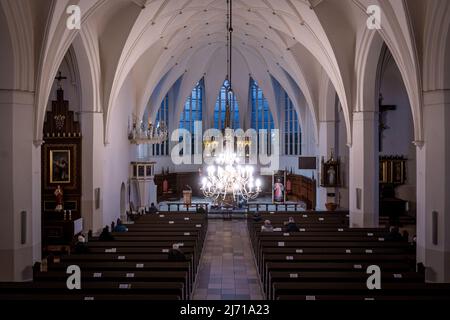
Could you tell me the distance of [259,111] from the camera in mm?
35469

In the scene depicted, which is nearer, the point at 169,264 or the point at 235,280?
the point at 169,264

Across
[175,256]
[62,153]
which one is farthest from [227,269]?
[62,153]

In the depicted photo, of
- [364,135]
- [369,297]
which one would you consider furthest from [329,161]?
[369,297]

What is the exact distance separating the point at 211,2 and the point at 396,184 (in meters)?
12.2

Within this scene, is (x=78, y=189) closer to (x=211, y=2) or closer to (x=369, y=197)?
(x=211, y=2)

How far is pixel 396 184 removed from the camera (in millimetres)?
22938

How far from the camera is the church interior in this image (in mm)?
10156

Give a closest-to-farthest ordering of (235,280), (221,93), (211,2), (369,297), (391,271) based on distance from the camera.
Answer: (369,297) < (391,271) < (235,280) < (211,2) < (221,93)

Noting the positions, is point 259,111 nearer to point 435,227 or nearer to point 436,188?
point 436,188

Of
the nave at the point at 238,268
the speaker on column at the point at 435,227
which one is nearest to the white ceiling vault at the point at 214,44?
the speaker on column at the point at 435,227

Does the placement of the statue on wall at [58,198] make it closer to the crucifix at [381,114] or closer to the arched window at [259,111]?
the crucifix at [381,114]

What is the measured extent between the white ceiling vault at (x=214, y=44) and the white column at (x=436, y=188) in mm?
388

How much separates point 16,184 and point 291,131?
24.0 metres

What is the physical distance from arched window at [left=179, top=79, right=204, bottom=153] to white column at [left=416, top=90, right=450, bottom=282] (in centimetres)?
2420
